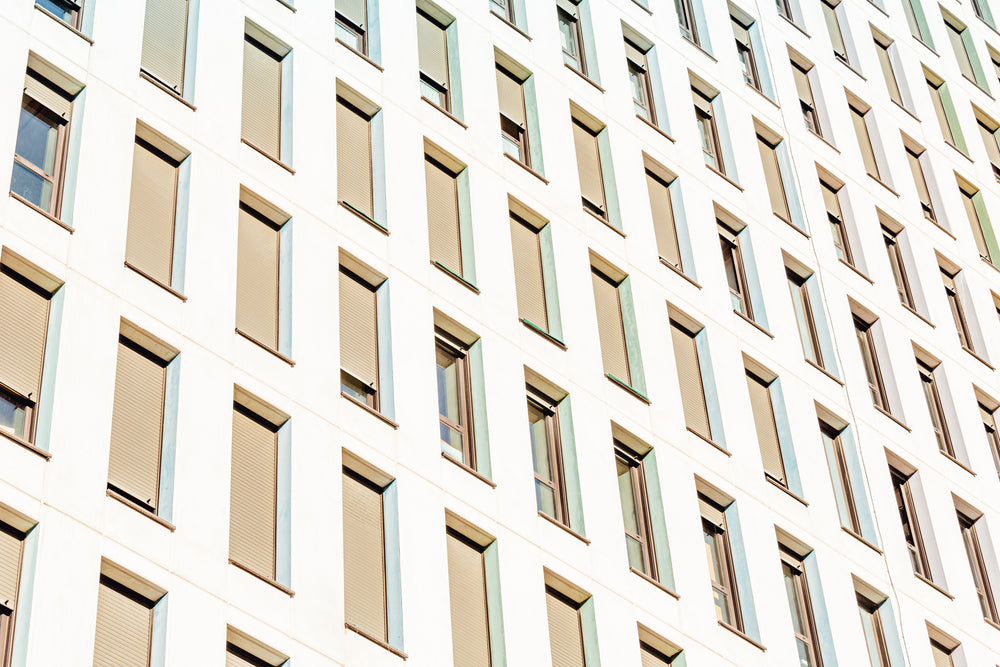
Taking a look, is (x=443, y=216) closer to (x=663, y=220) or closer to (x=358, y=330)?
(x=358, y=330)

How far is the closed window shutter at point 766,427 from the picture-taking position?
101 ft

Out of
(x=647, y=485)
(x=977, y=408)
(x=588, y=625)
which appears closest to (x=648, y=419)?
(x=647, y=485)

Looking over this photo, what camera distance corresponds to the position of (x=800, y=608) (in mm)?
29438

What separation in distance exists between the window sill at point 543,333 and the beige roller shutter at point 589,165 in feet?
13.9

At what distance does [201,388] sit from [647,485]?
8.62 meters

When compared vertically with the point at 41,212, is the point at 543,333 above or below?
above

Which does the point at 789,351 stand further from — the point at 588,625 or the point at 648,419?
the point at 588,625

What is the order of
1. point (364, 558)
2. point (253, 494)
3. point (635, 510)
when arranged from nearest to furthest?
point (253, 494) < point (364, 558) < point (635, 510)

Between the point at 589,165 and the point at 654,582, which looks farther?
the point at 589,165

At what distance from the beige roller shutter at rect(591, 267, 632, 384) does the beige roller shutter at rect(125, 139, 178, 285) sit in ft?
27.3

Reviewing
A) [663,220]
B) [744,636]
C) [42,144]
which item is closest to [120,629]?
[42,144]

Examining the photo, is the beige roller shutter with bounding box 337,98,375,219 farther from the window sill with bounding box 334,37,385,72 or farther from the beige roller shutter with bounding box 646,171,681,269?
the beige roller shutter with bounding box 646,171,681,269

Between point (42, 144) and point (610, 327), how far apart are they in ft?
35.4

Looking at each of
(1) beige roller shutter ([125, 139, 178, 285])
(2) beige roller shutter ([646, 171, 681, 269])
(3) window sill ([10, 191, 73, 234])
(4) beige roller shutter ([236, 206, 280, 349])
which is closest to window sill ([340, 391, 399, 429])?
(4) beige roller shutter ([236, 206, 280, 349])
